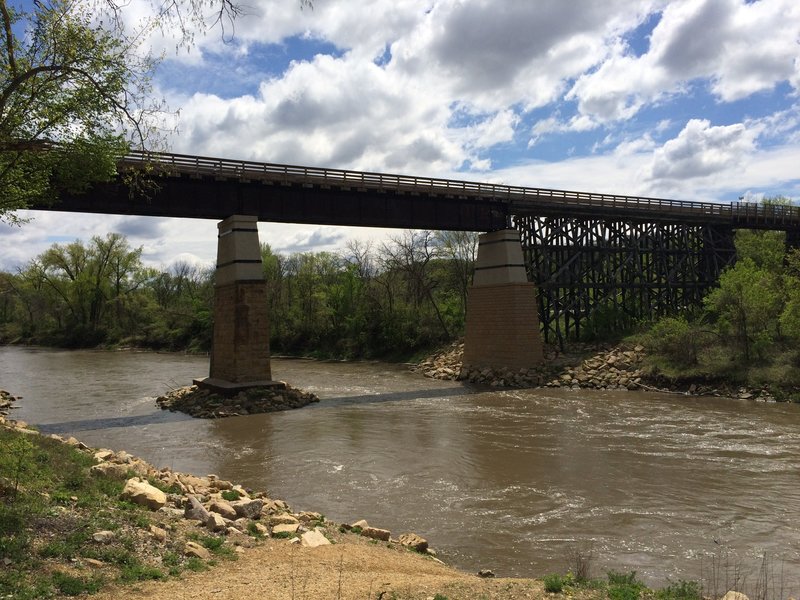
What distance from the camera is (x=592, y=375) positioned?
113ft

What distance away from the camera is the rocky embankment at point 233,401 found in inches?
1002

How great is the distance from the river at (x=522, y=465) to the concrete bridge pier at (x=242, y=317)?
3.25 metres

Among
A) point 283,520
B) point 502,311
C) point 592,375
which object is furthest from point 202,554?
point 592,375

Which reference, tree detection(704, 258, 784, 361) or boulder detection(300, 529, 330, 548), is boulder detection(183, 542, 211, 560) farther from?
tree detection(704, 258, 784, 361)

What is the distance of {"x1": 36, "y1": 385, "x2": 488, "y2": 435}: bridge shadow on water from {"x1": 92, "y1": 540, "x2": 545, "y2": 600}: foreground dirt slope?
17.0m

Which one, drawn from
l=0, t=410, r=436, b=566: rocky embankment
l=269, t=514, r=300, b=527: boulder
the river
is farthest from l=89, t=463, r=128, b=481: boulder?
the river

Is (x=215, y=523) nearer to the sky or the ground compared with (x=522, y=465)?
nearer to the sky

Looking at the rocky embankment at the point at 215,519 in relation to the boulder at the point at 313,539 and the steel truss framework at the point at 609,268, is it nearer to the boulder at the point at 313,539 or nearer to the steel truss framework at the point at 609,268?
the boulder at the point at 313,539

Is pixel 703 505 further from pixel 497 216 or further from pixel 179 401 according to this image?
pixel 497 216

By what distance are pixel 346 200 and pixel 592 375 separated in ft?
58.2

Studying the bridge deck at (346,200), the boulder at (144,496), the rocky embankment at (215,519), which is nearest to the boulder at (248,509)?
the rocky embankment at (215,519)

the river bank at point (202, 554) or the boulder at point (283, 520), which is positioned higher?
the river bank at point (202, 554)

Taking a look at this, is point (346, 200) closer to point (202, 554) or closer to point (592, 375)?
point (592, 375)

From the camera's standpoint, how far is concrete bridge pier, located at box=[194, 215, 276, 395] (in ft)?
90.9
